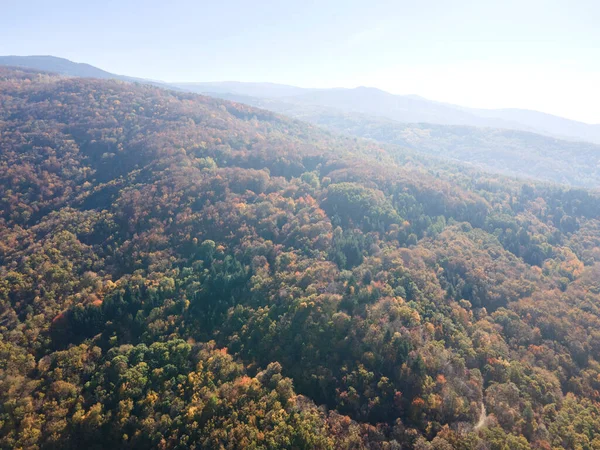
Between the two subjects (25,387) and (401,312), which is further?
(401,312)

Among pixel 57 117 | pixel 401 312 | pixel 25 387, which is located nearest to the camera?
pixel 25 387

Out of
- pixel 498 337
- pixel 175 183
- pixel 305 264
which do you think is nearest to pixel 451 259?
pixel 498 337

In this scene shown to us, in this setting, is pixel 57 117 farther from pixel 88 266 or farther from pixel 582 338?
pixel 582 338

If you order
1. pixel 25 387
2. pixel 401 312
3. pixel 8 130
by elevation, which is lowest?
pixel 25 387

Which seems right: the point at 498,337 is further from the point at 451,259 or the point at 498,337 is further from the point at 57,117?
the point at 57,117

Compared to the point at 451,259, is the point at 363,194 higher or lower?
higher

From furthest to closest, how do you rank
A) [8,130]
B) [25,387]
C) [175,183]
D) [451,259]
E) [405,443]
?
[8,130] → [175,183] → [451,259] → [25,387] → [405,443]
